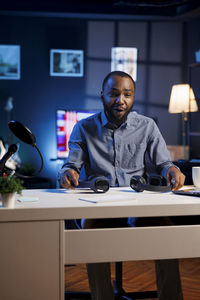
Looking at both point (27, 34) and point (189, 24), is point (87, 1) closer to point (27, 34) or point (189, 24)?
point (27, 34)

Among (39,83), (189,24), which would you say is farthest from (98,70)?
(189,24)

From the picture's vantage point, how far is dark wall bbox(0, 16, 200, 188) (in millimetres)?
5773

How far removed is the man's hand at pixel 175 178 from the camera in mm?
1862

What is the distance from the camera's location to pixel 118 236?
1.40 meters

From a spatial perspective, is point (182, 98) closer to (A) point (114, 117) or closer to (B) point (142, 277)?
(B) point (142, 277)

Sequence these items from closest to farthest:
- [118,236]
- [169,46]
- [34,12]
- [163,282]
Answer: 1. [118,236]
2. [163,282]
3. [34,12]
4. [169,46]

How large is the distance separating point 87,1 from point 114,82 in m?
3.95

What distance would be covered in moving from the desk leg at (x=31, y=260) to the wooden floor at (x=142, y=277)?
1357 millimetres

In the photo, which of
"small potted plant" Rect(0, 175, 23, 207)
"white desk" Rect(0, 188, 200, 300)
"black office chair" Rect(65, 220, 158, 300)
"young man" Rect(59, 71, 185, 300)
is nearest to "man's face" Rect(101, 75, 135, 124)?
"young man" Rect(59, 71, 185, 300)

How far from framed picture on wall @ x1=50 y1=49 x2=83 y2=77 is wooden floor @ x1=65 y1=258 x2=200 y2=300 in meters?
A: 3.25

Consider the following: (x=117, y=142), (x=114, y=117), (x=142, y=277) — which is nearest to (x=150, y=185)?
(x=117, y=142)

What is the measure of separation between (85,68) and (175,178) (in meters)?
4.22

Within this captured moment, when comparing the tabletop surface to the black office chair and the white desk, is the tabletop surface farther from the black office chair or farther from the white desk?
A: the black office chair

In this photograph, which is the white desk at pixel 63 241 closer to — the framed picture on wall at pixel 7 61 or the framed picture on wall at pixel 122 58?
the framed picture on wall at pixel 7 61
